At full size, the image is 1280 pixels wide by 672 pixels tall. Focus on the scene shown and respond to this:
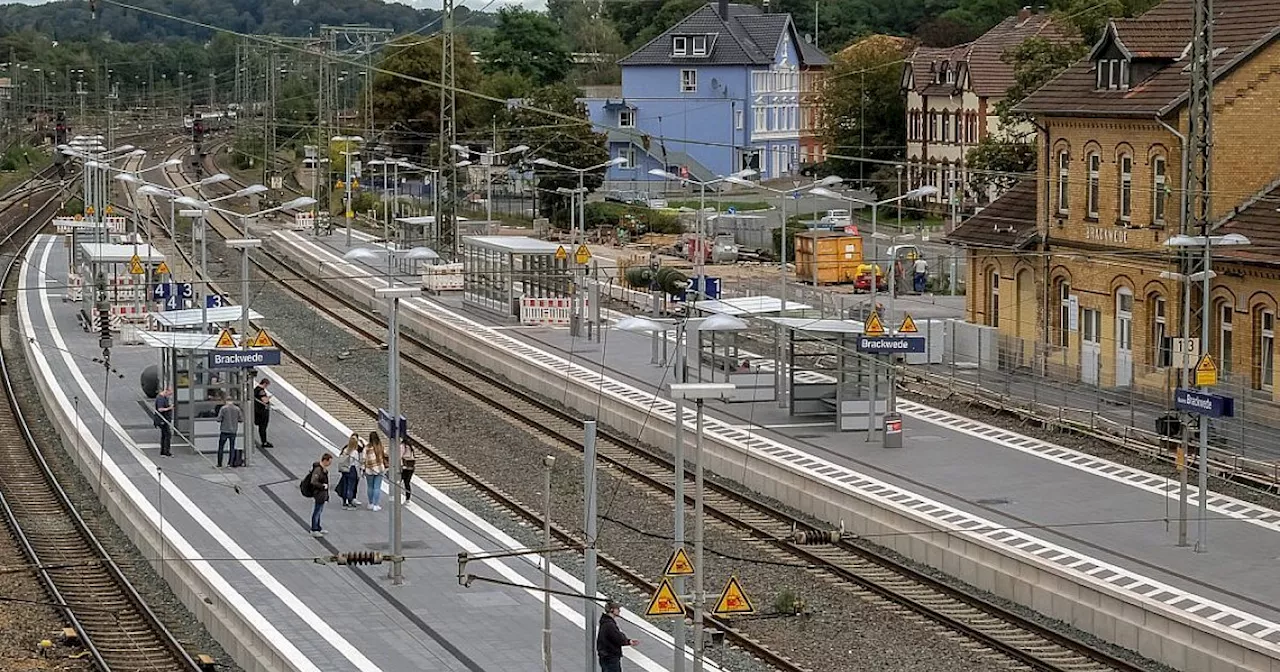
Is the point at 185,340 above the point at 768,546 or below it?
above

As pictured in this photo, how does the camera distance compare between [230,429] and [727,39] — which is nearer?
[230,429]

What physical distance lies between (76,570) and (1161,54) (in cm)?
2244

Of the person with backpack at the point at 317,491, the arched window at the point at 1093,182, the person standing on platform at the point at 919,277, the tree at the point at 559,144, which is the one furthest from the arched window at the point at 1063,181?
the tree at the point at 559,144

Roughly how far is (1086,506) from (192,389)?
576 inches

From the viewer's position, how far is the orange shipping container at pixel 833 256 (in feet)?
A: 198

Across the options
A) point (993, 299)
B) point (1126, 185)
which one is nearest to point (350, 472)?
point (1126, 185)

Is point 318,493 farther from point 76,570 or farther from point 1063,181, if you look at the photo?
point 1063,181

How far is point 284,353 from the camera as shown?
1849 inches

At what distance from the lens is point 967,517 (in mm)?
26797

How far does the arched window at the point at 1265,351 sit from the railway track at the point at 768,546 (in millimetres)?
9269

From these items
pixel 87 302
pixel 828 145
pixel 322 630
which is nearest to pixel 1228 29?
pixel 322 630

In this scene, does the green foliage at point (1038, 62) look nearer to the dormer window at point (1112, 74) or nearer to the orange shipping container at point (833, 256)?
the orange shipping container at point (833, 256)

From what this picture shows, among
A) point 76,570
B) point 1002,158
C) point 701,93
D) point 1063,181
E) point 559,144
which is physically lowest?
point 76,570

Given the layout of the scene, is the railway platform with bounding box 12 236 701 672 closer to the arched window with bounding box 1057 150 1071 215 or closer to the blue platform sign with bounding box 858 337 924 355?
the blue platform sign with bounding box 858 337 924 355
